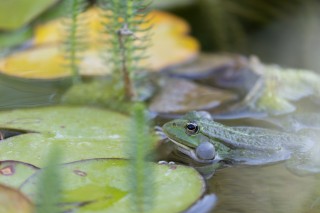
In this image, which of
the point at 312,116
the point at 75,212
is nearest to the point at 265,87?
the point at 312,116

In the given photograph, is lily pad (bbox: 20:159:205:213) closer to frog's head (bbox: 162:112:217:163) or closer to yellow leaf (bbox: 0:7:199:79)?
frog's head (bbox: 162:112:217:163)

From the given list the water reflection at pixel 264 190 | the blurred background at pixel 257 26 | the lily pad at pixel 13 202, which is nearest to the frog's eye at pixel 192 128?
the water reflection at pixel 264 190

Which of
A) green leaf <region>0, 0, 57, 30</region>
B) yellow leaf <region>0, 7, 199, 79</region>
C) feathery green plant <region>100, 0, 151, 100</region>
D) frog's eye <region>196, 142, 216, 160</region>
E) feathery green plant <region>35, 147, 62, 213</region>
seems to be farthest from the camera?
green leaf <region>0, 0, 57, 30</region>

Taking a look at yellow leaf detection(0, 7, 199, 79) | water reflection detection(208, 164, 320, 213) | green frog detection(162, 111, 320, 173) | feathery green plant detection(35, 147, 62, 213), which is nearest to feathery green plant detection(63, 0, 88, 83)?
yellow leaf detection(0, 7, 199, 79)

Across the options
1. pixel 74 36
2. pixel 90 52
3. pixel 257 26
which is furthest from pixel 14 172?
pixel 257 26

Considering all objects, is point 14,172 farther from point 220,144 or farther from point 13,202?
point 220,144

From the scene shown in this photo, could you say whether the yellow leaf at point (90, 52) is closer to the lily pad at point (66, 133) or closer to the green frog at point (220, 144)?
the lily pad at point (66, 133)

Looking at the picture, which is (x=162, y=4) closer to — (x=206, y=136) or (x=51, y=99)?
(x=51, y=99)

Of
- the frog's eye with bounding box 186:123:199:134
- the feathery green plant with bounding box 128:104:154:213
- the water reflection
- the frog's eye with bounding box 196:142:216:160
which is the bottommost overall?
the water reflection
